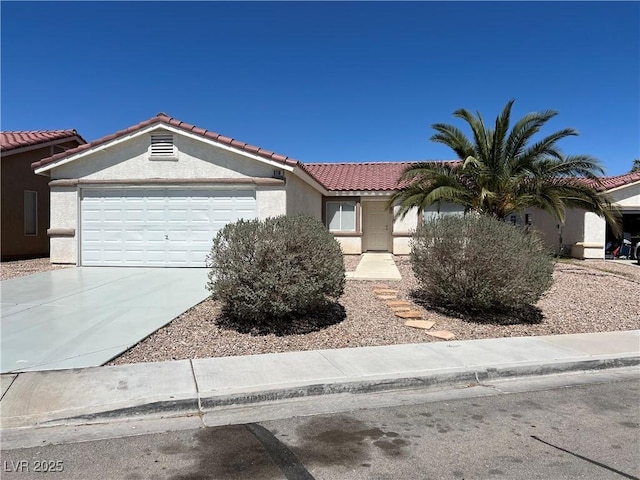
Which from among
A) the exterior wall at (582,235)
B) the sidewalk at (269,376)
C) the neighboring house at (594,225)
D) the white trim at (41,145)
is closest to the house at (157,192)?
the white trim at (41,145)

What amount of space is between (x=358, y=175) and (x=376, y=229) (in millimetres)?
2935

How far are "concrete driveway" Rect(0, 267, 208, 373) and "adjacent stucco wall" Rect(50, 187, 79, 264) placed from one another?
1.48m

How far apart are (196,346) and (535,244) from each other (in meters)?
6.57

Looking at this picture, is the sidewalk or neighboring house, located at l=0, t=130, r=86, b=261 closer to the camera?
the sidewalk

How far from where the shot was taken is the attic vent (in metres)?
14.0

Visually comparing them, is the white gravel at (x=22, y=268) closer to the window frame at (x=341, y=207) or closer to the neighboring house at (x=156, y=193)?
the neighboring house at (x=156, y=193)

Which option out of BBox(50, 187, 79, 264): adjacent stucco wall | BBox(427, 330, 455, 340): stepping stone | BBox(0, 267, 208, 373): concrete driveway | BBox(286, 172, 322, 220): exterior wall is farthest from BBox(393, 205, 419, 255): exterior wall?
BBox(427, 330, 455, 340): stepping stone

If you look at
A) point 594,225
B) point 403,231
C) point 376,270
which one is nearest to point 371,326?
point 376,270

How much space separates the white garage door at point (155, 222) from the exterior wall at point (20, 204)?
15.1ft

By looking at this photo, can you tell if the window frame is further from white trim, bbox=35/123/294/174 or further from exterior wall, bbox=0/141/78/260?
exterior wall, bbox=0/141/78/260

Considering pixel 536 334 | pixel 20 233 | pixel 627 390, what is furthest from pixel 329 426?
pixel 20 233

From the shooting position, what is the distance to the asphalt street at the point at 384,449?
3.65 metres

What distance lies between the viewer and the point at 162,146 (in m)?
14.0

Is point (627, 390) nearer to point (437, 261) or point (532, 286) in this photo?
point (532, 286)
